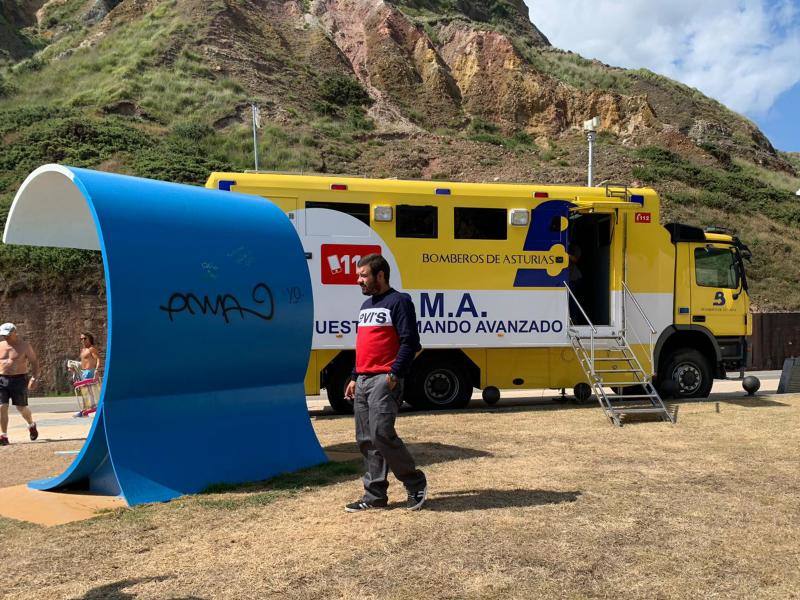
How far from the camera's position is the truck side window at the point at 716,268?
40.5 feet

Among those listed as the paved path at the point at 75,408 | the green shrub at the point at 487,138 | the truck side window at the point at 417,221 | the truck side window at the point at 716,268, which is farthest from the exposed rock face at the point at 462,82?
the truck side window at the point at 417,221

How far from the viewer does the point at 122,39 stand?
146ft

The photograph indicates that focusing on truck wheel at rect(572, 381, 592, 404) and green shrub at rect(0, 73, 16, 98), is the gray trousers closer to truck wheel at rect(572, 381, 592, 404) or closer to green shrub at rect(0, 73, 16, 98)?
truck wheel at rect(572, 381, 592, 404)

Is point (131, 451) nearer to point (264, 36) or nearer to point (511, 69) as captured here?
point (264, 36)

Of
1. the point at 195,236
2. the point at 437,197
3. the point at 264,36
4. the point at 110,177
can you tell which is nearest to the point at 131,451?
the point at 195,236

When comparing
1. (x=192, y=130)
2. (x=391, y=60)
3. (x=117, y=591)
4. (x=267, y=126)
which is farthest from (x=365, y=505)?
(x=391, y=60)

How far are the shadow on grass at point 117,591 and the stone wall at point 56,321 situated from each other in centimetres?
1721

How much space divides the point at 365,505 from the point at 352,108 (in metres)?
39.4

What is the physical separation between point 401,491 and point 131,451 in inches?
87.9

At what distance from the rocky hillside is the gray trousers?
931 inches

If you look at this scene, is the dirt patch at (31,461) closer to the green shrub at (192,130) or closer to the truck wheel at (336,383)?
the truck wheel at (336,383)

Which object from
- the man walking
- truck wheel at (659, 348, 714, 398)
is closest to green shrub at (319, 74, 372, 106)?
truck wheel at (659, 348, 714, 398)

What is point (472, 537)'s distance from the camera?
4.88 meters

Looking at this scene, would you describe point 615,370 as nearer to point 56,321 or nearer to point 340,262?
point 340,262
